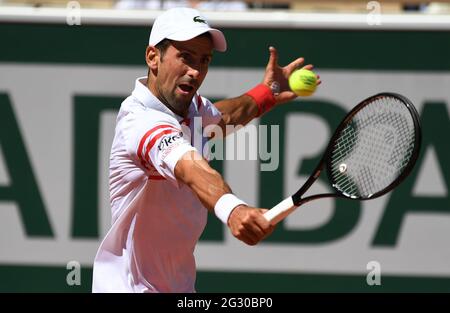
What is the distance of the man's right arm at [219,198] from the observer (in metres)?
3.04

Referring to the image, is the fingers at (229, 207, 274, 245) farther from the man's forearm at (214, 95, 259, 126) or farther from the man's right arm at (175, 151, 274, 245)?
the man's forearm at (214, 95, 259, 126)

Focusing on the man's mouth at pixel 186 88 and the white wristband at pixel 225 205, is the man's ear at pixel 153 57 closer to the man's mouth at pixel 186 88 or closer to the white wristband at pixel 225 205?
the man's mouth at pixel 186 88

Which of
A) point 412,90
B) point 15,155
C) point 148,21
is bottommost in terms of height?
point 15,155

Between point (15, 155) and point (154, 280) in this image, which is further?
point (15, 155)

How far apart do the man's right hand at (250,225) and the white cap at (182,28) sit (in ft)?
2.91

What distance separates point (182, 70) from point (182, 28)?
6.5 inches

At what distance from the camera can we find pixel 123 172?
375 centimetres

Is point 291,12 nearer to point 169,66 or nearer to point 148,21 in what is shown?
point 148,21

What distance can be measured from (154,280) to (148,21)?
245 centimetres

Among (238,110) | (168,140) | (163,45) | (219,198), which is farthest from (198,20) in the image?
(238,110)

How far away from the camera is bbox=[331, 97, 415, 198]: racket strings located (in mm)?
3822

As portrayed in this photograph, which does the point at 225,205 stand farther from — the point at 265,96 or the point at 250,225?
the point at 265,96
